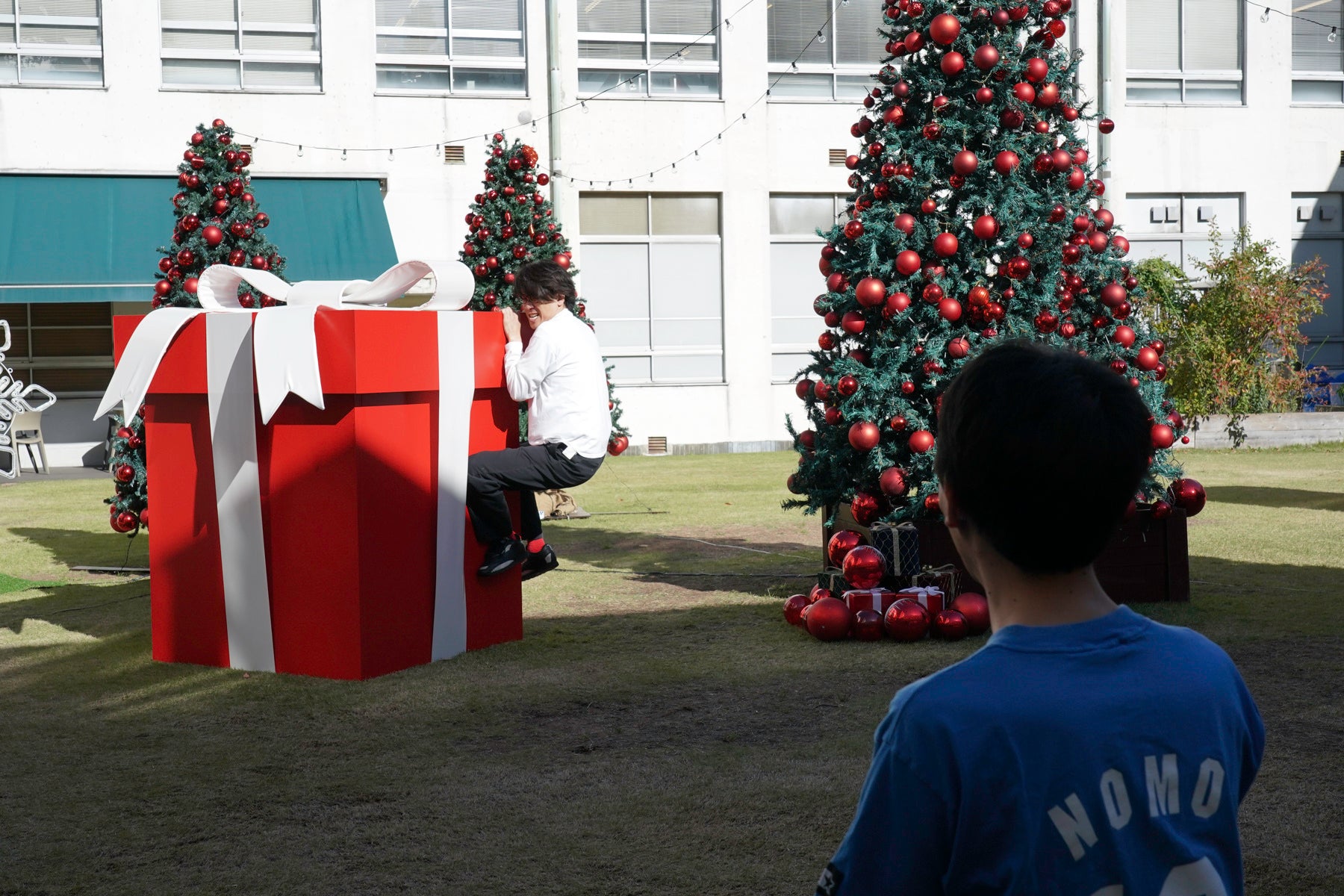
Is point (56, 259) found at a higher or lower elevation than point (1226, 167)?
lower

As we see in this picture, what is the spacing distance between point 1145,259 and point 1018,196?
44.7ft

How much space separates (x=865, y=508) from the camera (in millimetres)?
6441

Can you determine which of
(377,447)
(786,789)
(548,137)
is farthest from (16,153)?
(786,789)

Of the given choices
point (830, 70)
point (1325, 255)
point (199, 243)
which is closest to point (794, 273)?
point (830, 70)

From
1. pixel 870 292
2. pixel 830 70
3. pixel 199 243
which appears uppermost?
pixel 830 70

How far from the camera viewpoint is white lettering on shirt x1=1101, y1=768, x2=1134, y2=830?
48.5 inches

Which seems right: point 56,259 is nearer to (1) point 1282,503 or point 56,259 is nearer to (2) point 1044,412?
(1) point 1282,503

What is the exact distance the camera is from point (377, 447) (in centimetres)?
526

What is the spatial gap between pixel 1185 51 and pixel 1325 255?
13.2 ft

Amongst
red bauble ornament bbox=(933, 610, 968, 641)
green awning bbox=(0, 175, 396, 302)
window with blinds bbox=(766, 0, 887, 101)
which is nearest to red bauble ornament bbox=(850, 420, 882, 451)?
red bauble ornament bbox=(933, 610, 968, 641)

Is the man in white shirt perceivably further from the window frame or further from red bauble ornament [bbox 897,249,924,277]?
the window frame

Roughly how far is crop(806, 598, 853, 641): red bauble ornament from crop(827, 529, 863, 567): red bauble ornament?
0.38 metres

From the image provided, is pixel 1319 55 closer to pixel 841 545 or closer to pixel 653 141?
pixel 653 141

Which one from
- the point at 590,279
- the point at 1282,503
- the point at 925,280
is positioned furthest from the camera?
the point at 590,279
